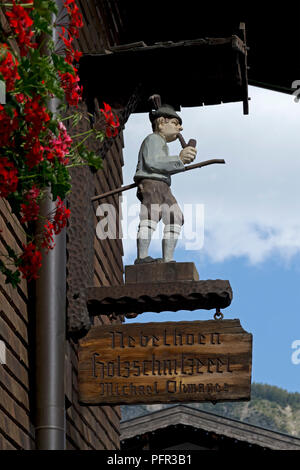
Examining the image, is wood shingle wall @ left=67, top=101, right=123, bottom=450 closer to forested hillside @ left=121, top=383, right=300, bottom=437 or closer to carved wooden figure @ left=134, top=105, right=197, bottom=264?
carved wooden figure @ left=134, top=105, right=197, bottom=264

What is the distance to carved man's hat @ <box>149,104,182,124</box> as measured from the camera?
29.6ft

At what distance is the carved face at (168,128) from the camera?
898 centimetres

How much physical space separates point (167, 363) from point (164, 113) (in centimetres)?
247

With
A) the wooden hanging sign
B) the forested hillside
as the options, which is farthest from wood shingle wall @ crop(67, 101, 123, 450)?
the forested hillside

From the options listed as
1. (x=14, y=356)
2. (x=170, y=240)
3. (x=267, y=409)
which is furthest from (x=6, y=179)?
(x=267, y=409)

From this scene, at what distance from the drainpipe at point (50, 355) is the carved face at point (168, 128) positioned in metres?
1.50

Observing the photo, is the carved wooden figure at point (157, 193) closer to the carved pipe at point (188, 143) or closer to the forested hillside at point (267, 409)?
the carved pipe at point (188, 143)

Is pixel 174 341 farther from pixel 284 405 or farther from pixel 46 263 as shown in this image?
pixel 284 405

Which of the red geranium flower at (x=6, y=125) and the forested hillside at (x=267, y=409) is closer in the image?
the red geranium flower at (x=6, y=125)

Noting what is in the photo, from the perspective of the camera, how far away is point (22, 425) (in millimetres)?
7484

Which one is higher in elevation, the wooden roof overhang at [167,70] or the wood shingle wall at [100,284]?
the wooden roof overhang at [167,70]

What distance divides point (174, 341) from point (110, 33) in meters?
5.04

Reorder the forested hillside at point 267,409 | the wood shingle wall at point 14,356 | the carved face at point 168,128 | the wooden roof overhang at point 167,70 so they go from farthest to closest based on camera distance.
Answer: the forested hillside at point 267,409 → the carved face at point 168,128 → the wooden roof overhang at point 167,70 → the wood shingle wall at point 14,356

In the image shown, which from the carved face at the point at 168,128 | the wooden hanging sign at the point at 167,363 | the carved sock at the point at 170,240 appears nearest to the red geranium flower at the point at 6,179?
the wooden hanging sign at the point at 167,363
